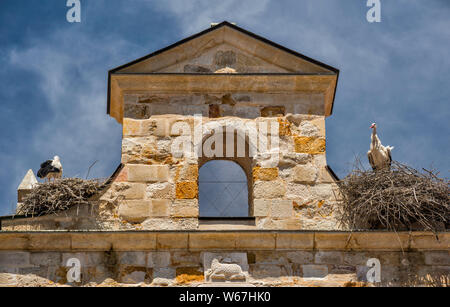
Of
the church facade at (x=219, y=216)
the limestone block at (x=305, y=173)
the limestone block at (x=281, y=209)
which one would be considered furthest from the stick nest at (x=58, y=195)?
the limestone block at (x=305, y=173)

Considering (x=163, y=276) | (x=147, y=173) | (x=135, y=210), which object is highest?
(x=147, y=173)

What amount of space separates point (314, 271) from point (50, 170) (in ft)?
11.2

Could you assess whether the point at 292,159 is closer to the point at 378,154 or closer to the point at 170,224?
the point at 378,154

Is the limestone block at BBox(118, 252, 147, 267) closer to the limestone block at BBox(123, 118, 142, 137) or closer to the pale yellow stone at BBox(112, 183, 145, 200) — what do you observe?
the pale yellow stone at BBox(112, 183, 145, 200)

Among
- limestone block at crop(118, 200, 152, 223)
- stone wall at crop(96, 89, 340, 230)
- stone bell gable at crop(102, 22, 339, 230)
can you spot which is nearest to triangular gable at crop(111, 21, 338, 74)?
stone bell gable at crop(102, 22, 339, 230)

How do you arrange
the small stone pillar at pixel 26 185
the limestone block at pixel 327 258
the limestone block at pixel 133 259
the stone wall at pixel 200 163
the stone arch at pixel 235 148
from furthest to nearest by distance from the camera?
the small stone pillar at pixel 26 185 → the stone arch at pixel 235 148 → the stone wall at pixel 200 163 → the limestone block at pixel 327 258 → the limestone block at pixel 133 259

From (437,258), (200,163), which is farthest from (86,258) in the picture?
(437,258)

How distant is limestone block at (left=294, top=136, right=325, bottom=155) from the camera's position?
10.2 meters

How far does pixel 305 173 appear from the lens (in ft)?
Result: 32.9

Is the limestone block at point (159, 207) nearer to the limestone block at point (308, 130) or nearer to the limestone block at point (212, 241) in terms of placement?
the limestone block at point (212, 241)

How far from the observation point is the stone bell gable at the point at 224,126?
9.79 metres

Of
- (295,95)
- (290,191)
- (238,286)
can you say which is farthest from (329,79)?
(238,286)

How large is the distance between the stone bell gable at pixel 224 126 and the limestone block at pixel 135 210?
0.04ft

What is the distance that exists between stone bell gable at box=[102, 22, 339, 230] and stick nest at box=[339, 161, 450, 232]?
1.00ft
